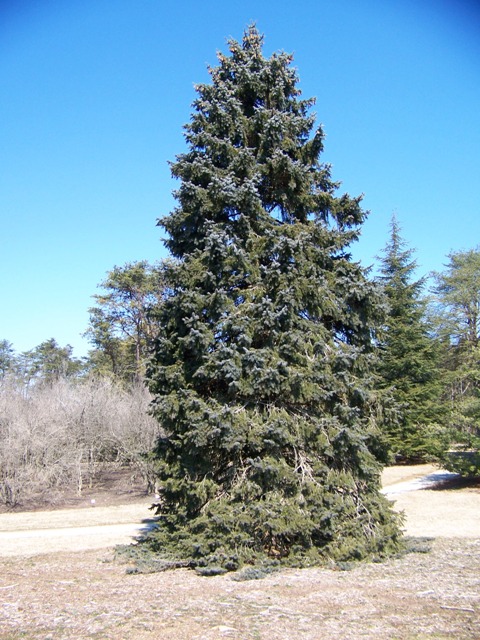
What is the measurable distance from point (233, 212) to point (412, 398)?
54.4 ft

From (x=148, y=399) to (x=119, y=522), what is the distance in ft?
24.9

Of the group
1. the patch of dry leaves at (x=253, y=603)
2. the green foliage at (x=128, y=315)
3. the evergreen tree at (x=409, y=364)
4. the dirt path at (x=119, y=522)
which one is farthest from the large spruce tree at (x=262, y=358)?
the green foliage at (x=128, y=315)

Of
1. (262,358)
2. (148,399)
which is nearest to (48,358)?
(148,399)

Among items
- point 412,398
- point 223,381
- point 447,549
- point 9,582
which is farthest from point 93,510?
point 412,398

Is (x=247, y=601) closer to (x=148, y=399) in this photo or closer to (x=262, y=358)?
(x=262, y=358)

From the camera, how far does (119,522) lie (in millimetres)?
12258

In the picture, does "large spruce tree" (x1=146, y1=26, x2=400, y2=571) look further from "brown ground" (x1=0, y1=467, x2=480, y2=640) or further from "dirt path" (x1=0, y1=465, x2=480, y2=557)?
"dirt path" (x1=0, y1=465, x2=480, y2=557)

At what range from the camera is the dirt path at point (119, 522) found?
9.59 metres

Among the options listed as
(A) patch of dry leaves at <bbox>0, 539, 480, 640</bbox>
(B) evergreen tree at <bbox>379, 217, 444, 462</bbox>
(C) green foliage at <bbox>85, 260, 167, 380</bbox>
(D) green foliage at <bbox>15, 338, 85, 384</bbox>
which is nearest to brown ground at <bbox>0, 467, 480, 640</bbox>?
(A) patch of dry leaves at <bbox>0, 539, 480, 640</bbox>

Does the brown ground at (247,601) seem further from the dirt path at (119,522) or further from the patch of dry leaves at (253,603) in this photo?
the dirt path at (119,522)

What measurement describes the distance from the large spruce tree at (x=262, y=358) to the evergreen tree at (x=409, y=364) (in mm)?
13853

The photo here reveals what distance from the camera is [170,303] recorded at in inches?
311

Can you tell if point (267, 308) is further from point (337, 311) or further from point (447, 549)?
point (447, 549)

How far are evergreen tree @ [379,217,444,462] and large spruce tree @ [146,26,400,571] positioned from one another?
13.9 metres
